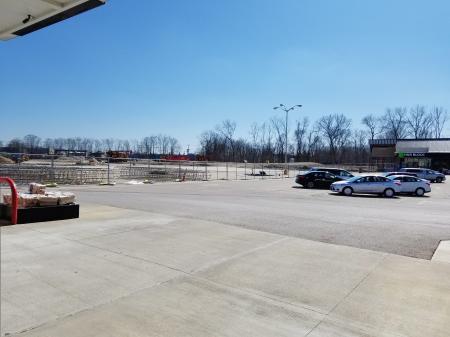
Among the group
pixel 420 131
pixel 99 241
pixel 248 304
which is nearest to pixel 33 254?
pixel 99 241

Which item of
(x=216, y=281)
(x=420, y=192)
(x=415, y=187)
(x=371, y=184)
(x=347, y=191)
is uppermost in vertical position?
(x=371, y=184)

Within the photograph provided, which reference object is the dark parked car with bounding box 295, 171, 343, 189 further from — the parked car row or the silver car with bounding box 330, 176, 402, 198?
the silver car with bounding box 330, 176, 402, 198

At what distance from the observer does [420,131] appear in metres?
119

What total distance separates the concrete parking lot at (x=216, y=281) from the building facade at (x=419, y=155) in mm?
71357

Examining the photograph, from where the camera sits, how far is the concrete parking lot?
4215 millimetres

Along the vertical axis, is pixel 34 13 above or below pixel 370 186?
above

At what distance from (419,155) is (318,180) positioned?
2121 inches

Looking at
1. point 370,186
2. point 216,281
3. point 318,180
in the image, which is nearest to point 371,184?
point 370,186

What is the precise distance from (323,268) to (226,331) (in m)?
2.92

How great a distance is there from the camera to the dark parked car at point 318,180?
29828mm

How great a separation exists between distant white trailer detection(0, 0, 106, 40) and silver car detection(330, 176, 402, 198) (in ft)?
75.6

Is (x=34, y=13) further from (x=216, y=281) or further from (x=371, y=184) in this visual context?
(x=371, y=184)

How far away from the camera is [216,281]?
18.6 ft

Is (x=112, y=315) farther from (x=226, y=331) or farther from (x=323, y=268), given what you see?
(x=323, y=268)
